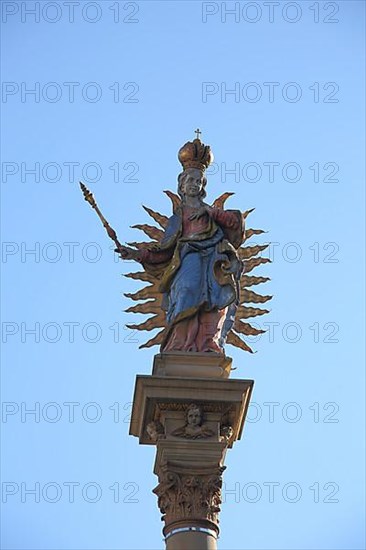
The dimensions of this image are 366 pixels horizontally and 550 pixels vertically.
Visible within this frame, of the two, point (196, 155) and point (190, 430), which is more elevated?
point (196, 155)

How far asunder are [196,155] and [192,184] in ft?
1.53

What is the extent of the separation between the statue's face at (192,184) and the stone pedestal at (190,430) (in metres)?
3.12

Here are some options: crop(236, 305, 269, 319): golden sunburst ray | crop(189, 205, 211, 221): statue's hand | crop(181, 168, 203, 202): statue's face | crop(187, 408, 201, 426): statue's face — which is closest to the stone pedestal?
crop(187, 408, 201, 426): statue's face

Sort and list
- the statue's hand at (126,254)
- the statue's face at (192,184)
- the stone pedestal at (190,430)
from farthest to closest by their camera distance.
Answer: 1. the statue's face at (192,184)
2. the statue's hand at (126,254)
3. the stone pedestal at (190,430)

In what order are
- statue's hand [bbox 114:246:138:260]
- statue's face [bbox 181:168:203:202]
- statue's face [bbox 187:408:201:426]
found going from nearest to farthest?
statue's face [bbox 187:408:201:426]
statue's hand [bbox 114:246:138:260]
statue's face [bbox 181:168:203:202]

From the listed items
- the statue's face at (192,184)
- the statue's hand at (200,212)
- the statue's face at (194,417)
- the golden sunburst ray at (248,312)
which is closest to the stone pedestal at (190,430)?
the statue's face at (194,417)

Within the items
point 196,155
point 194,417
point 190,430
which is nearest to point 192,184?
point 196,155

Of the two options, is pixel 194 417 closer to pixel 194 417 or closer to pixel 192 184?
pixel 194 417

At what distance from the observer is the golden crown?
1192 inches

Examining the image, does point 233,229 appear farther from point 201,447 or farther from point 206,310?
point 201,447

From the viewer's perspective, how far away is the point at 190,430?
27.6 m

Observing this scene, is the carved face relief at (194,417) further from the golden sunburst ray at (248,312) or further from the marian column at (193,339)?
A: the golden sunburst ray at (248,312)

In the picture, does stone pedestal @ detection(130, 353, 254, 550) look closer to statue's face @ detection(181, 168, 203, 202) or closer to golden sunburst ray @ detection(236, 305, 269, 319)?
golden sunburst ray @ detection(236, 305, 269, 319)

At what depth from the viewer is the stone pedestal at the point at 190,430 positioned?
88.6ft
